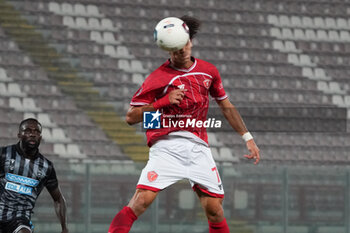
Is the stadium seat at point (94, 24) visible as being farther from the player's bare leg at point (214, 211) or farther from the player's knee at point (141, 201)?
the player's knee at point (141, 201)

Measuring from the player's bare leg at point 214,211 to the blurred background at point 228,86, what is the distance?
14.3 ft

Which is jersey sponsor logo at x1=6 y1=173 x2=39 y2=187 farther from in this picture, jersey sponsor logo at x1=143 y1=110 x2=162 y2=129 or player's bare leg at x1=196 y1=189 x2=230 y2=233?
player's bare leg at x1=196 y1=189 x2=230 y2=233

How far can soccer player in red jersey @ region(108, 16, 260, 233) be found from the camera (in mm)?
4344

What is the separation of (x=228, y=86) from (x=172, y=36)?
324 inches

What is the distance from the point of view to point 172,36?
4273 millimetres

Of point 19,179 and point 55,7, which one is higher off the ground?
point 55,7

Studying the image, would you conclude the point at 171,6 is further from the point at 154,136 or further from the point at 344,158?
the point at 154,136

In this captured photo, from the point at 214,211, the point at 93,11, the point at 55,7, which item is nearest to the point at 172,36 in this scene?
the point at 214,211

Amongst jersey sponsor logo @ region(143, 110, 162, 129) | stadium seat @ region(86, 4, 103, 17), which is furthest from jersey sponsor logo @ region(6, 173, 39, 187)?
stadium seat @ region(86, 4, 103, 17)

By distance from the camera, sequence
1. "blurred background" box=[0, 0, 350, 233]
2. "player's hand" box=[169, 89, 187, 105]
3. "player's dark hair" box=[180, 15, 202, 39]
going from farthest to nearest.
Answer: "blurred background" box=[0, 0, 350, 233] → "player's dark hair" box=[180, 15, 202, 39] → "player's hand" box=[169, 89, 187, 105]

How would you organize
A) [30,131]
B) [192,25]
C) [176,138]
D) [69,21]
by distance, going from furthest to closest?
[69,21] → [30,131] → [192,25] → [176,138]

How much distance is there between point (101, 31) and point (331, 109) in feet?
13.2

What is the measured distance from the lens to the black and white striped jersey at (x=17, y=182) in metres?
5.05

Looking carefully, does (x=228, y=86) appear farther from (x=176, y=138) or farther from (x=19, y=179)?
(x=176, y=138)
